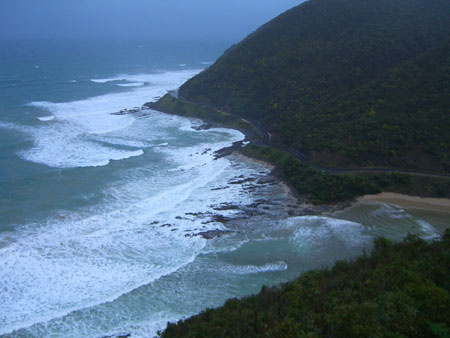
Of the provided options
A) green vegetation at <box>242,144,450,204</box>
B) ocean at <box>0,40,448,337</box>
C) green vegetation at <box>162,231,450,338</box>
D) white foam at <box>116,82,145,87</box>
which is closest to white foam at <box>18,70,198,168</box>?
ocean at <box>0,40,448,337</box>

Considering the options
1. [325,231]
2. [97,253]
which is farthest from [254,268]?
[97,253]

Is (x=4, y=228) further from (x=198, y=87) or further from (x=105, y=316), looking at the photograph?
(x=198, y=87)

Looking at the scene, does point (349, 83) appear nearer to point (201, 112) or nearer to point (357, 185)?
point (357, 185)

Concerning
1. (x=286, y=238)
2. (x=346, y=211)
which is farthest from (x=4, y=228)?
(x=346, y=211)

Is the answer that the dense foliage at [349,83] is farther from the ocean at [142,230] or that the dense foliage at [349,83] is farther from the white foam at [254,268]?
the white foam at [254,268]

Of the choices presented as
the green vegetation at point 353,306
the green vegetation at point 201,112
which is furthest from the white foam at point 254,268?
the green vegetation at point 201,112
